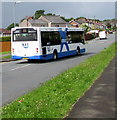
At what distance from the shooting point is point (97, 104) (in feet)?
25.0

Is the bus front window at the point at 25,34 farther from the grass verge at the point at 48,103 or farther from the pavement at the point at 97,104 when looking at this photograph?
the pavement at the point at 97,104

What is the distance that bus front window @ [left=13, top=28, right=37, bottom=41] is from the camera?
75.6 feet

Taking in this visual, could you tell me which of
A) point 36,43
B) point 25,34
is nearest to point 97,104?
point 36,43

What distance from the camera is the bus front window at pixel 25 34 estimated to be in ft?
75.6

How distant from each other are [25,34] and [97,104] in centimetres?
1645

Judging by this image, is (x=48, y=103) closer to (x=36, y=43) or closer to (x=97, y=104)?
(x=97, y=104)

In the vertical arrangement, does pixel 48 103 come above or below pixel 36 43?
below

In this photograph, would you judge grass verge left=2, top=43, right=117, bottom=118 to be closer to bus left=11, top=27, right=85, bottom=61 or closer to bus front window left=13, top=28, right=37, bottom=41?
bus left=11, top=27, right=85, bottom=61

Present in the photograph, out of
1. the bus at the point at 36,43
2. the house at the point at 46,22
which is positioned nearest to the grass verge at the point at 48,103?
→ the bus at the point at 36,43

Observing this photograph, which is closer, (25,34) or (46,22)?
(25,34)

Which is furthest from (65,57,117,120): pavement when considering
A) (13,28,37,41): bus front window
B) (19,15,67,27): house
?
(19,15,67,27): house

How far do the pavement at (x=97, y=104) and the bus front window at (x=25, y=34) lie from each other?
12930 millimetres

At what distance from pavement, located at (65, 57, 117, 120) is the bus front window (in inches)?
509

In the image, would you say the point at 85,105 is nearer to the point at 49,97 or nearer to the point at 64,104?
the point at 64,104
